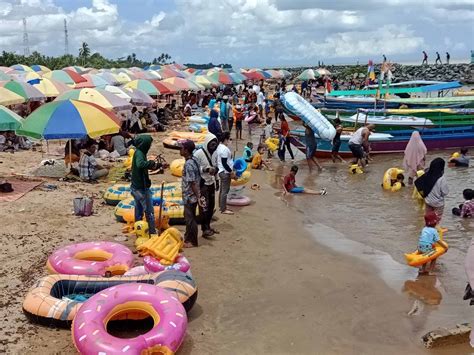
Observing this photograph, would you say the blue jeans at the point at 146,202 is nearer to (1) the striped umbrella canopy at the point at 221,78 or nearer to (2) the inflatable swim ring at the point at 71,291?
(2) the inflatable swim ring at the point at 71,291

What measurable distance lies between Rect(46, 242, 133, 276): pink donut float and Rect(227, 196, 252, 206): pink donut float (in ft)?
13.6

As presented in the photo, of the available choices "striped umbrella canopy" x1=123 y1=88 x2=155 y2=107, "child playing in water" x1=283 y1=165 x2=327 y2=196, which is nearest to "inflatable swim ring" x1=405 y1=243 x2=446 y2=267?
"child playing in water" x1=283 y1=165 x2=327 y2=196

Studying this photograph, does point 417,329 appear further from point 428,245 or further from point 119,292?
point 119,292

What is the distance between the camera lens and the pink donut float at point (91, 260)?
6.38m

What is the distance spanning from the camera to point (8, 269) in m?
6.80

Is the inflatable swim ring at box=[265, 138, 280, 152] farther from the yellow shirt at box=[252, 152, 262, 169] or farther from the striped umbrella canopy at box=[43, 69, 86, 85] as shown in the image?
the striped umbrella canopy at box=[43, 69, 86, 85]

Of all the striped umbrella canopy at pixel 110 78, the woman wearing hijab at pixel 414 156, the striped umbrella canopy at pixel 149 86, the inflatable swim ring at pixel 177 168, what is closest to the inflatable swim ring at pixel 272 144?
the inflatable swim ring at pixel 177 168

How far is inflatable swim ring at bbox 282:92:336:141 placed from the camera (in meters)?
16.2

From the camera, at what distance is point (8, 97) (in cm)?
1420

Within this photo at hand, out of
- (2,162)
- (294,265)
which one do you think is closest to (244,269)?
(294,265)

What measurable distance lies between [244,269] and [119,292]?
99.6 inches

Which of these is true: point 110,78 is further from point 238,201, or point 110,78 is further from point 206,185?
point 206,185

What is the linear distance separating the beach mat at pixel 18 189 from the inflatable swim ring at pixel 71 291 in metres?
4.56

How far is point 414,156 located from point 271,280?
293 inches
